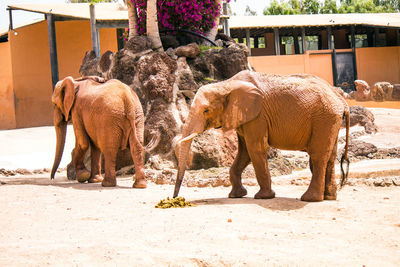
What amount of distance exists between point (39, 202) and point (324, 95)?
11.9ft

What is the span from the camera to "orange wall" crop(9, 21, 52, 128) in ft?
65.7

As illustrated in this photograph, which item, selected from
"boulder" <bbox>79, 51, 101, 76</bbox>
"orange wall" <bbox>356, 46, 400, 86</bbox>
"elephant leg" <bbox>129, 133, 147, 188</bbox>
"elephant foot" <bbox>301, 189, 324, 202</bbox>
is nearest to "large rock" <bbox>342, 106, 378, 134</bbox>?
"boulder" <bbox>79, 51, 101, 76</bbox>

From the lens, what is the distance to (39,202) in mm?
6809

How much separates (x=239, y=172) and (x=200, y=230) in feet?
7.61

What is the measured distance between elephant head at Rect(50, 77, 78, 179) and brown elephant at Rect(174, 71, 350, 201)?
371 centimetres

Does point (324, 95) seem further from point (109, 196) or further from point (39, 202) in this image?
→ point (39, 202)

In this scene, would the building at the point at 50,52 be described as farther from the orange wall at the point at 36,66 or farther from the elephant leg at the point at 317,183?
the elephant leg at the point at 317,183

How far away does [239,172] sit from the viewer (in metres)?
7.16

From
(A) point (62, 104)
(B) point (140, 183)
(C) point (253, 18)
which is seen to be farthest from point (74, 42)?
(B) point (140, 183)

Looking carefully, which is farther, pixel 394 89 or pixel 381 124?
pixel 394 89

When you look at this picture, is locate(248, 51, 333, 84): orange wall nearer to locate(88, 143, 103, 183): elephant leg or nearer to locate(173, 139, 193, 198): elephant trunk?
locate(88, 143, 103, 183): elephant leg

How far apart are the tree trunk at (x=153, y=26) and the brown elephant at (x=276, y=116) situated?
160 inches

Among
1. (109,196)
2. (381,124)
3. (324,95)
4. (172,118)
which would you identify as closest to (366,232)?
(324,95)

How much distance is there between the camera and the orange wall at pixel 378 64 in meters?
27.2
